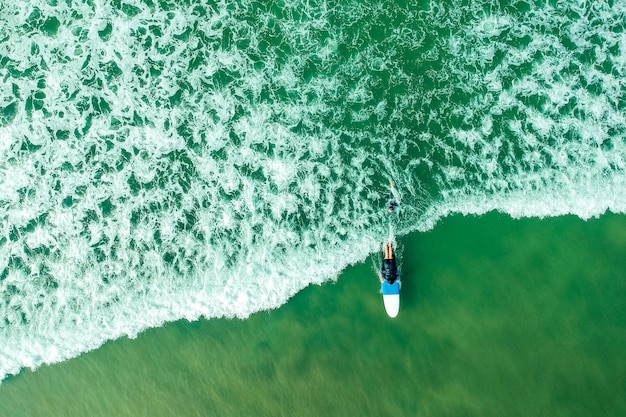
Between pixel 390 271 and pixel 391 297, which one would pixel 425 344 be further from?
pixel 390 271

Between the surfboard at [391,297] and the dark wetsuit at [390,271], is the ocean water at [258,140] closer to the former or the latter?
the dark wetsuit at [390,271]

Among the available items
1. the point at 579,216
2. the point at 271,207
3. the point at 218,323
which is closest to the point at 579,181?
the point at 579,216

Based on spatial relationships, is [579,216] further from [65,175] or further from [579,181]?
[65,175]

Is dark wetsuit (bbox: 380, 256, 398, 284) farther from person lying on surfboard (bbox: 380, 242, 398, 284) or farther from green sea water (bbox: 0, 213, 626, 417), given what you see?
green sea water (bbox: 0, 213, 626, 417)

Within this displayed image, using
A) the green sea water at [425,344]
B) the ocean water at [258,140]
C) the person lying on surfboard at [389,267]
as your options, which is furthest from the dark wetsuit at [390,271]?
the ocean water at [258,140]

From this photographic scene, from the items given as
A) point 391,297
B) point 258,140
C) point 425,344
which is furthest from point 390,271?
point 258,140

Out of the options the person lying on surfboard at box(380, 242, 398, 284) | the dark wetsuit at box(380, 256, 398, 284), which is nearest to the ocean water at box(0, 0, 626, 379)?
the person lying on surfboard at box(380, 242, 398, 284)

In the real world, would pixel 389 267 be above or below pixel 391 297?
above

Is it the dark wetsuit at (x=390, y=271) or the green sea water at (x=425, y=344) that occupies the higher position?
the dark wetsuit at (x=390, y=271)
